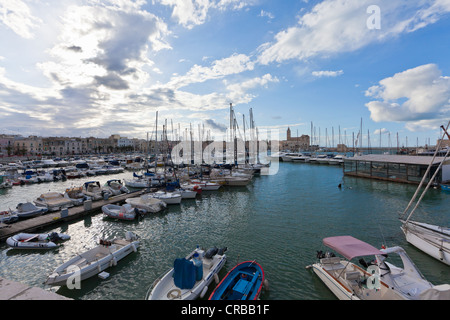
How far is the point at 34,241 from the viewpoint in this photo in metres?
15.5

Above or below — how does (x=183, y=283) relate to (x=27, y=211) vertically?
below

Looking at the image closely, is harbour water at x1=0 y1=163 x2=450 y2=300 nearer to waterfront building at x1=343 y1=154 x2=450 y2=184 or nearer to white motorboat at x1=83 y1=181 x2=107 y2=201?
waterfront building at x1=343 y1=154 x2=450 y2=184

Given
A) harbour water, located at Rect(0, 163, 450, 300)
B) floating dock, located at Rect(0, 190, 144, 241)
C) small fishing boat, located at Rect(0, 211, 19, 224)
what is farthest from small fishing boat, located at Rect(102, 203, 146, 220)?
small fishing boat, located at Rect(0, 211, 19, 224)

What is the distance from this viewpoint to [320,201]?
87.5 ft

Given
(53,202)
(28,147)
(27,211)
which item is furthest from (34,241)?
(28,147)

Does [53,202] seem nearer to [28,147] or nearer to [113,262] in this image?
[113,262]

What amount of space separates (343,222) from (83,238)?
22528mm

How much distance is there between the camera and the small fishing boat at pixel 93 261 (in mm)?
10586

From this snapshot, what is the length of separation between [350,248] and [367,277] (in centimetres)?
159

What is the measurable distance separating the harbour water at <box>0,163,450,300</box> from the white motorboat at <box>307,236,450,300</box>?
845mm

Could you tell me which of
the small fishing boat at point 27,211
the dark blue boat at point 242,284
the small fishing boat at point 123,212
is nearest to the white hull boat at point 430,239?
the dark blue boat at point 242,284

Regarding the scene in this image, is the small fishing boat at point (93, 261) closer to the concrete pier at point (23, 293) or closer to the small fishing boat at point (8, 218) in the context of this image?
the concrete pier at point (23, 293)
